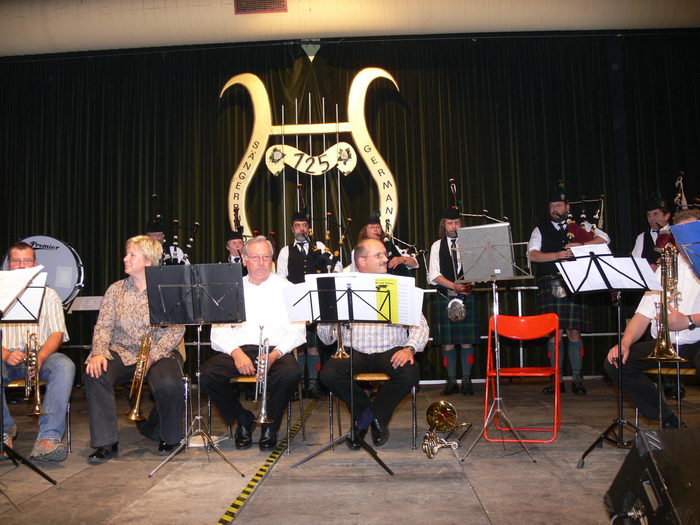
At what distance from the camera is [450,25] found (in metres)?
7.99

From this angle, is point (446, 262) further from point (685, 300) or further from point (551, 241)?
point (685, 300)

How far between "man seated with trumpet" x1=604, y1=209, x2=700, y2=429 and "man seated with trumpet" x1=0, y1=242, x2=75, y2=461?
3463mm

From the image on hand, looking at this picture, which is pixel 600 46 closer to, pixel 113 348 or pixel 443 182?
pixel 443 182

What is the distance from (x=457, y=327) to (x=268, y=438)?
315 centimetres

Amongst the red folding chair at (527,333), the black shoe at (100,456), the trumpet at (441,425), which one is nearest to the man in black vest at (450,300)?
the red folding chair at (527,333)

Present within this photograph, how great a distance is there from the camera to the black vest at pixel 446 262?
6.85 metres

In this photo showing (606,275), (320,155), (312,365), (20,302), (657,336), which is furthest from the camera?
(320,155)

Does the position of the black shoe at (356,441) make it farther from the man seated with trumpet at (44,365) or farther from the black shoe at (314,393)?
the black shoe at (314,393)

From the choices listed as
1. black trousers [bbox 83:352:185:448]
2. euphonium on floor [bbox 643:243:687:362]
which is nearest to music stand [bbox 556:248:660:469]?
euphonium on floor [bbox 643:243:687:362]

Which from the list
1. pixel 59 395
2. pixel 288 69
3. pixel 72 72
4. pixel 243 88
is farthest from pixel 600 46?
pixel 59 395

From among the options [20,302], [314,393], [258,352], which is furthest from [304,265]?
[20,302]

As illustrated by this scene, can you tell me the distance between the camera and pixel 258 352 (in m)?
4.58

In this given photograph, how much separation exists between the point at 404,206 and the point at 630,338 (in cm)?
451

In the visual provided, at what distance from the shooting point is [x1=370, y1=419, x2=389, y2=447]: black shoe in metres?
4.43
